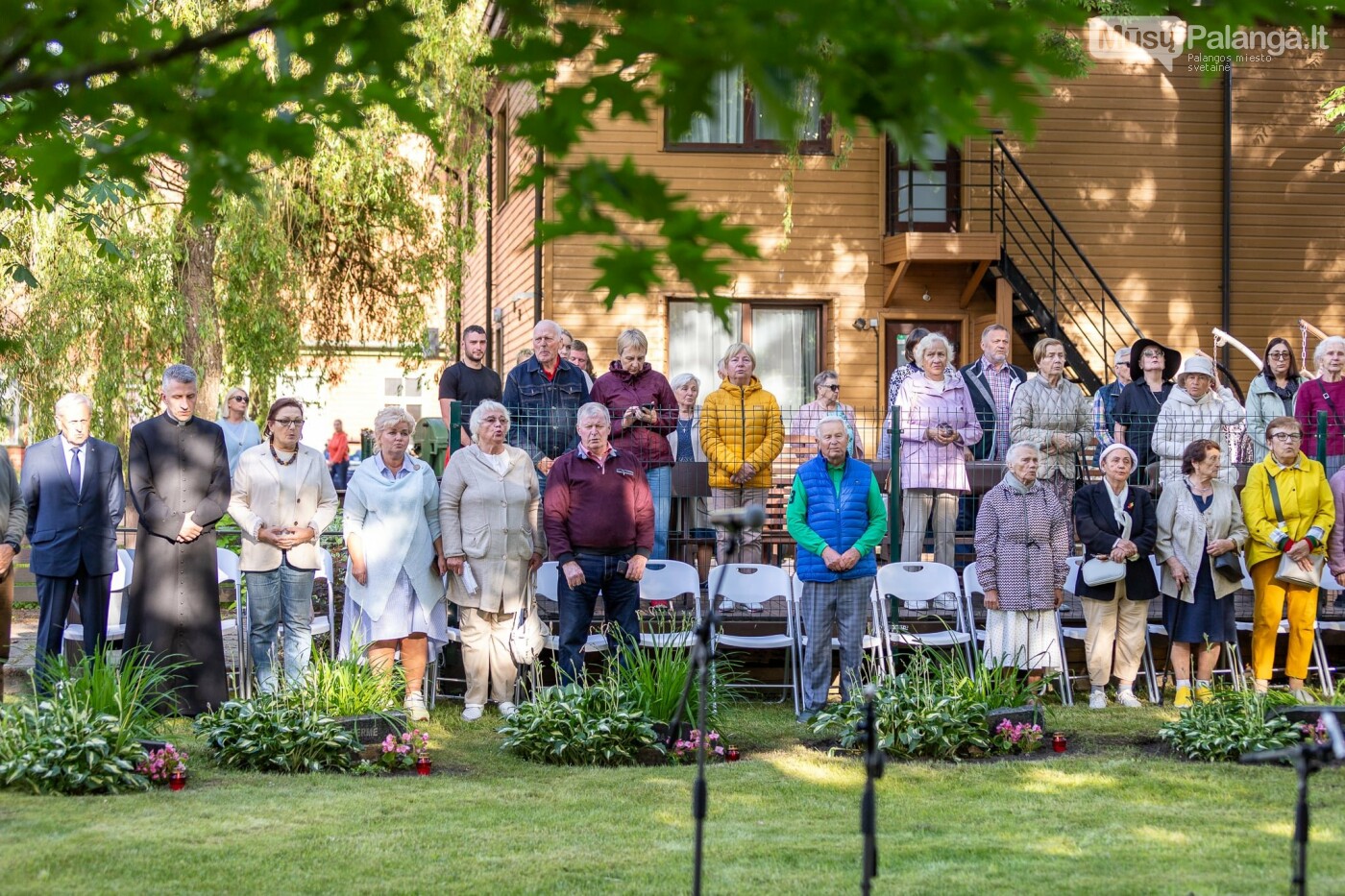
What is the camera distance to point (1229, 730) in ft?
28.7

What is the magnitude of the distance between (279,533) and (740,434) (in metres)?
3.64

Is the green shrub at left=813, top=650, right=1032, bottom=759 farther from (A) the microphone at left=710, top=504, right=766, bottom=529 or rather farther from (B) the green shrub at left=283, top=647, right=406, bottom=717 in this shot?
(A) the microphone at left=710, top=504, right=766, bottom=529

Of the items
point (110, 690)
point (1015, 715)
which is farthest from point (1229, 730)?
point (110, 690)

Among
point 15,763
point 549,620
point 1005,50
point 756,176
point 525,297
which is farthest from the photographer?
point 525,297

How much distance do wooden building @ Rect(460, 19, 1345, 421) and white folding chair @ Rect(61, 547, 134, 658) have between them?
8.23 m

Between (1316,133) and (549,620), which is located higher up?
(1316,133)

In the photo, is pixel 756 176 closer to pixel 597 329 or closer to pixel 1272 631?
pixel 597 329

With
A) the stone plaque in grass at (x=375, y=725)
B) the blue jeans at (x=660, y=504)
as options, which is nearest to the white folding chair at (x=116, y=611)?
the stone plaque in grass at (x=375, y=725)

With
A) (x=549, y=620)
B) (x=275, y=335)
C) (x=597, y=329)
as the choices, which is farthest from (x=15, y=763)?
(x=597, y=329)

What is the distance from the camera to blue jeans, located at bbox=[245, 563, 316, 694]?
9.84 meters

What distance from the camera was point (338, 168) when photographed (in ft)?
55.3

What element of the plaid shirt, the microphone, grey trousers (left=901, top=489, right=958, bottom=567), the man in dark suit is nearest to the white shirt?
the man in dark suit

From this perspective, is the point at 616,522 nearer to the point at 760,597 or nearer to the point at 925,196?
the point at 760,597

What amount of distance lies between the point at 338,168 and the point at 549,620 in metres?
7.65
